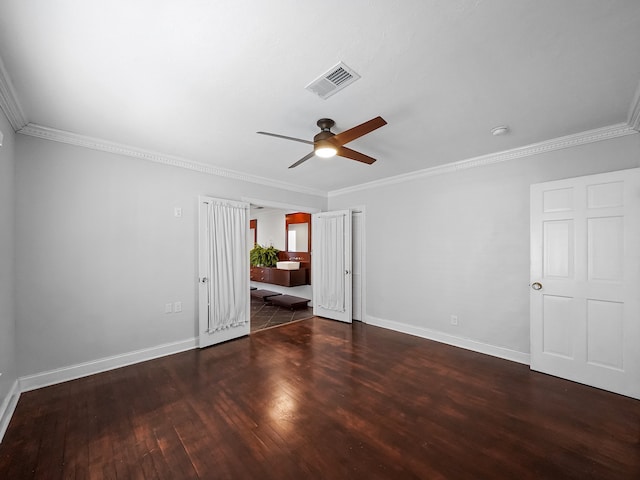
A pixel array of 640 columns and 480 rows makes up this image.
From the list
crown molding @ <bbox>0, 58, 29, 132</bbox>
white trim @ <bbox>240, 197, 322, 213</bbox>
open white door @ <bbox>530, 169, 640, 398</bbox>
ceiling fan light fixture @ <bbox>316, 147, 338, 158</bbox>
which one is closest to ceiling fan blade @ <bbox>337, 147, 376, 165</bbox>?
ceiling fan light fixture @ <bbox>316, 147, 338, 158</bbox>

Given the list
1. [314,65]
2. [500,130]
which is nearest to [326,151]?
[314,65]

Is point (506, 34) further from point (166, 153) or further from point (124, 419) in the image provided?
point (124, 419)

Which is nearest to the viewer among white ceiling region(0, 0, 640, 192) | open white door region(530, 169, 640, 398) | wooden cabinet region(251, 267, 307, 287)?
white ceiling region(0, 0, 640, 192)

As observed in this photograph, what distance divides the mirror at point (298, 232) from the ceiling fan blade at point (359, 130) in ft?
13.8

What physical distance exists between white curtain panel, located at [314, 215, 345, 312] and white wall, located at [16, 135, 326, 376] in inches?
96.8

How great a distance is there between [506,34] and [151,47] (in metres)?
2.12

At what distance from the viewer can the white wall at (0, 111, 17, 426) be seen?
2225 mm

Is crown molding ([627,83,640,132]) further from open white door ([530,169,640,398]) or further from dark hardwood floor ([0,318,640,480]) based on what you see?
dark hardwood floor ([0,318,640,480])

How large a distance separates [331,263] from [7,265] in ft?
13.9

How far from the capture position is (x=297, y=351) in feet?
12.1

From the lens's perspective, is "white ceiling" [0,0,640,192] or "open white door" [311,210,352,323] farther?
"open white door" [311,210,352,323]

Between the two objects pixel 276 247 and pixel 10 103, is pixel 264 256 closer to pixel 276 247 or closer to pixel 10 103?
Answer: pixel 276 247

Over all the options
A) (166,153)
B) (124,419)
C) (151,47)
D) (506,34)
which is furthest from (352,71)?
(124,419)

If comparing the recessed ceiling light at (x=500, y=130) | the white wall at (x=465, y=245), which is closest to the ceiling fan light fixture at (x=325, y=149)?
the recessed ceiling light at (x=500, y=130)
